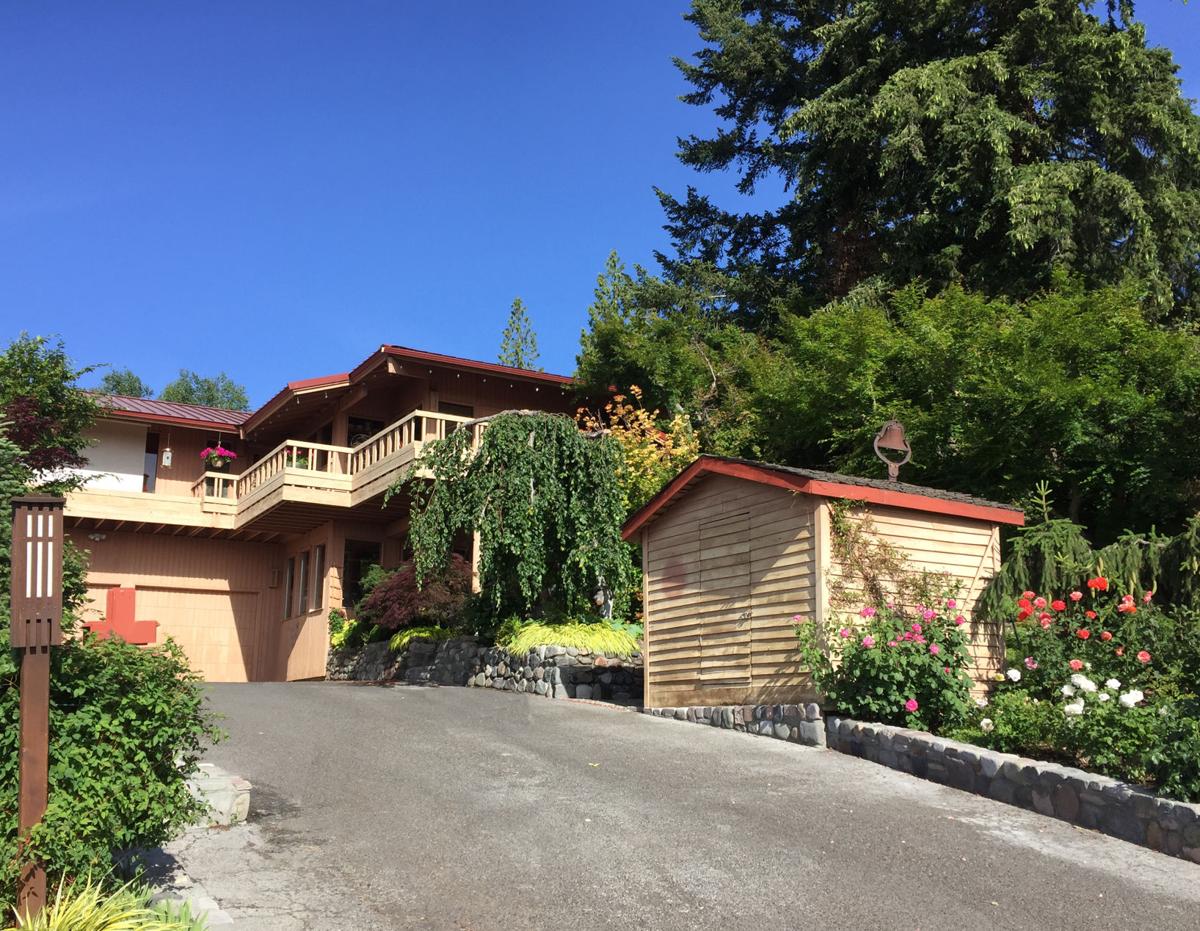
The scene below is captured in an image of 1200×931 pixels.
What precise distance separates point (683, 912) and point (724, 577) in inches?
268

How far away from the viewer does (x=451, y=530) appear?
58.4ft

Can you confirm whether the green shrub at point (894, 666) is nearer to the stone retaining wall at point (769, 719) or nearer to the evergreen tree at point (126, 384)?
the stone retaining wall at point (769, 719)

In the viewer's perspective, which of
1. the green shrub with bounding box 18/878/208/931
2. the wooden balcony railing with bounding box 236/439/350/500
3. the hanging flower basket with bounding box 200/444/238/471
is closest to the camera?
the green shrub with bounding box 18/878/208/931

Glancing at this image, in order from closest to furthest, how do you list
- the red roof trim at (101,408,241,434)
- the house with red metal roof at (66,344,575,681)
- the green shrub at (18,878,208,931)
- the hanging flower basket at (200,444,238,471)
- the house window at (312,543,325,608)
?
the green shrub at (18,878,208,931)
the house with red metal roof at (66,344,575,681)
the house window at (312,543,325,608)
the red roof trim at (101,408,241,434)
the hanging flower basket at (200,444,238,471)

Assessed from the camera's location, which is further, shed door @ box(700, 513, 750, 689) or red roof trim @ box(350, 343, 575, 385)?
red roof trim @ box(350, 343, 575, 385)

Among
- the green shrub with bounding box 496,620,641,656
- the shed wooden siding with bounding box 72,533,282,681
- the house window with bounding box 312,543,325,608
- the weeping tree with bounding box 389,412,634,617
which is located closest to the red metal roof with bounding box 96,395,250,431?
the shed wooden siding with bounding box 72,533,282,681

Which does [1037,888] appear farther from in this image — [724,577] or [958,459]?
[958,459]

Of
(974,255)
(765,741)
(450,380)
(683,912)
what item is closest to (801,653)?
(765,741)

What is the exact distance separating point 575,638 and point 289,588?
43.0ft

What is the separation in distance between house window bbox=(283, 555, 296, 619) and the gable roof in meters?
16.1

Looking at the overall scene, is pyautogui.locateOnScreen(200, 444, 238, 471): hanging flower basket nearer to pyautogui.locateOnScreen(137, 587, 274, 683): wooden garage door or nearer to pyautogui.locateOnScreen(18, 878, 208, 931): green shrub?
pyautogui.locateOnScreen(137, 587, 274, 683): wooden garage door

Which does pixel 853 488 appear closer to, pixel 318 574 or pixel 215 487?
pixel 318 574

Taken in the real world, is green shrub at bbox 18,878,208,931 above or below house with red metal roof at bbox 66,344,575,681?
below

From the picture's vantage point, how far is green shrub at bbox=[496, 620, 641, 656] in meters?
16.1
